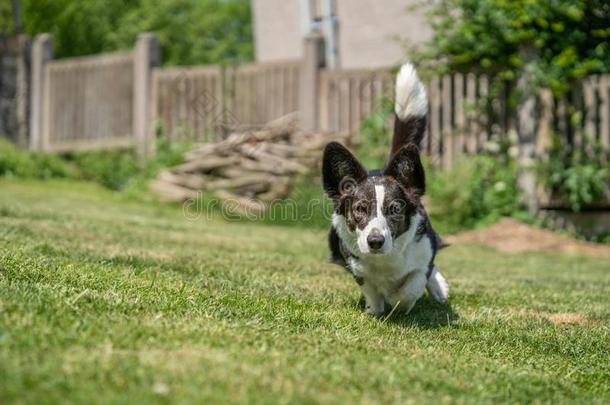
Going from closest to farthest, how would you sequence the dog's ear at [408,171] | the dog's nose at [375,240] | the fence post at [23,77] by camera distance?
the dog's nose at [375,240] < the dog's ear at [408,171] < the fence post at [23,77]

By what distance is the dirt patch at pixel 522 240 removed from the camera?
10.4 metres

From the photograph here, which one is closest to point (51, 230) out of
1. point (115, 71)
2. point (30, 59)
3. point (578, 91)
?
point (578, 91)

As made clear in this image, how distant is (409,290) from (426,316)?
0.95ft

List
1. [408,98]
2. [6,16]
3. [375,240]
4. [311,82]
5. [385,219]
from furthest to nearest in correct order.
→ [6,16]
[311,82]
[408,98]
[385,219]
[375,240]

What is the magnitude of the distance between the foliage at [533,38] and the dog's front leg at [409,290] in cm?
696

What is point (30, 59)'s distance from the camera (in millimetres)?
16469

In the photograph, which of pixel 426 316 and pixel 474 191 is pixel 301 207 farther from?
pixel 426 316

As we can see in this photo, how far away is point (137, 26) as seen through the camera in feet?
109

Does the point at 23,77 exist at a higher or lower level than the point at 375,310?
higher

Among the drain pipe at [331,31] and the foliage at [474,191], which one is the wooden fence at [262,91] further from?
the drain pipe at [331,31]

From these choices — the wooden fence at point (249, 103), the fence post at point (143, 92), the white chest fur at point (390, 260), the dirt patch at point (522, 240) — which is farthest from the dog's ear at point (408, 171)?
the fence post at point (143, 92)

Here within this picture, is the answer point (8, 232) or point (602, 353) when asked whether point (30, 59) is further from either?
point (602, 353)

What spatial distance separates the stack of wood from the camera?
39.1 ft

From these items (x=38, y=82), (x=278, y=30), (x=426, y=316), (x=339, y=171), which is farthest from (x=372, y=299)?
(x=278, y=30)
